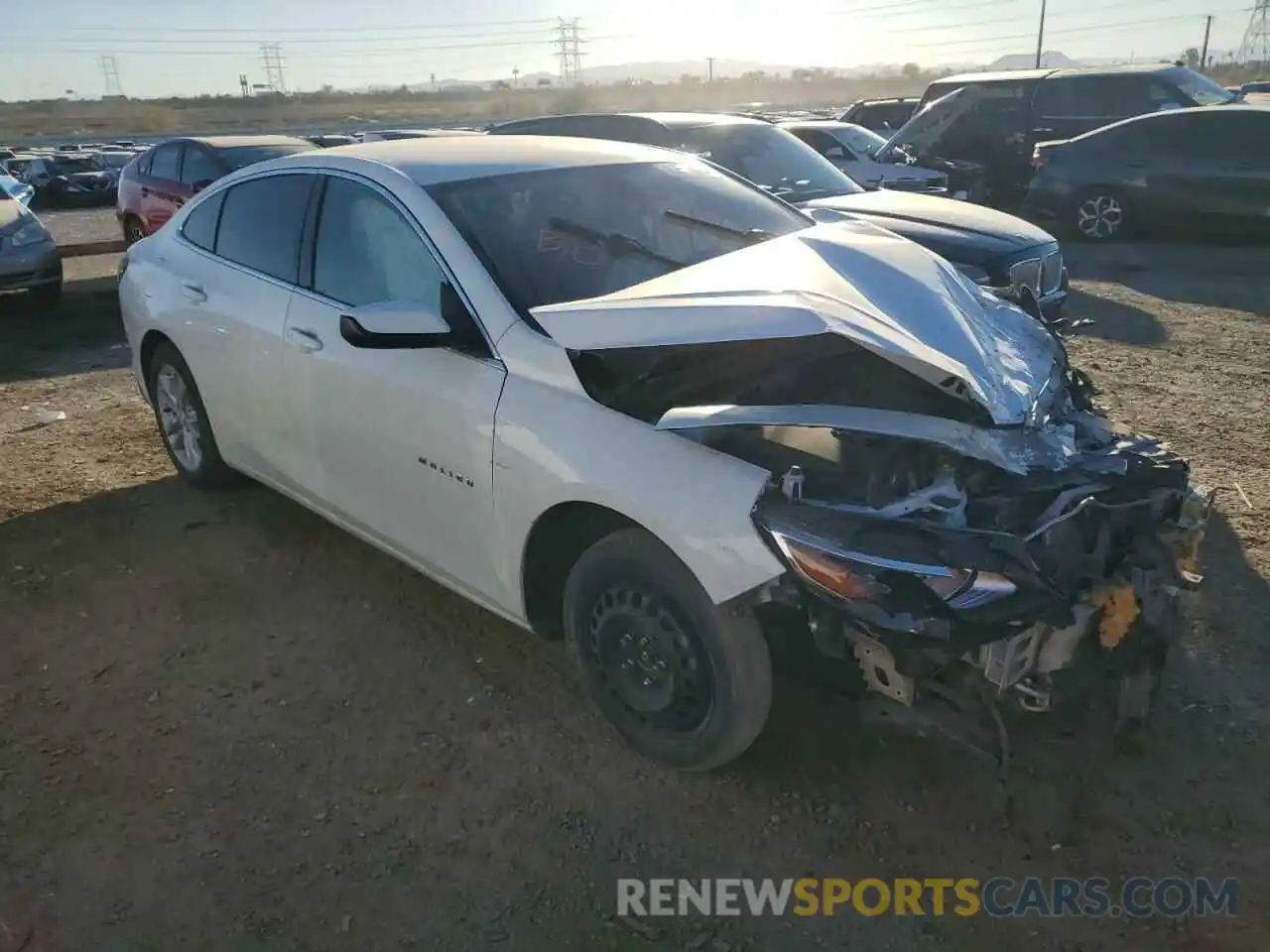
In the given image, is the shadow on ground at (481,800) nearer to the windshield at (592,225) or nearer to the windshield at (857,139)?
the windshield at (592,225)

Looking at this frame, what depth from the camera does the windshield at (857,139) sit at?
39.3 ft

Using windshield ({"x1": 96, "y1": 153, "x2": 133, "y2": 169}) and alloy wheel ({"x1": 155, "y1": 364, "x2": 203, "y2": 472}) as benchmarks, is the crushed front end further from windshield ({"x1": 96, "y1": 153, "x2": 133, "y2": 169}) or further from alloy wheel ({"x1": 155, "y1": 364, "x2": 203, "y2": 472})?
windshield ({"x1": 96, "y1": 153, "x2": 133, "y2": 169})

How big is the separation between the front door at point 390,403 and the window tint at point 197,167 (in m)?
7.83

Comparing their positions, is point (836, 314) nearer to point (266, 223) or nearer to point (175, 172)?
point (266, 223)

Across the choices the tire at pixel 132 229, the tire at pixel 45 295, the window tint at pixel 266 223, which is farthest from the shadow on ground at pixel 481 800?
the tire at pixel 132 229

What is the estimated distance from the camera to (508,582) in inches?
123

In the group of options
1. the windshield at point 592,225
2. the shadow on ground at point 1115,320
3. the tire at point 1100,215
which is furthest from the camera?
the tire at point 1100,215

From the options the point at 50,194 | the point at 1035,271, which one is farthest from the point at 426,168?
the point at 50,194

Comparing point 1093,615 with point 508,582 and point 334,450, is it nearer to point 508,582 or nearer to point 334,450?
point 508,582

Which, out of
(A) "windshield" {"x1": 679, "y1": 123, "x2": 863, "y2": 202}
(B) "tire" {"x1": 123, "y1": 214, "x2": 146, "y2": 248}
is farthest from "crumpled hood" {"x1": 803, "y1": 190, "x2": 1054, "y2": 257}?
(B) "tire" {"x1": 123, "y1": 214, "x2": 146, "y2": 248}

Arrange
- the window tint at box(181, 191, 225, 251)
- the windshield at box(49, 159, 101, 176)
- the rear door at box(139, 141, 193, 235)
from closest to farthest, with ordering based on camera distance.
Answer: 1. the window tint at box(181, 191, 225, 251)
2. the rear door at box(139, 141, 193, 235)
3. the windshield at box(49, 159, 101, 176)

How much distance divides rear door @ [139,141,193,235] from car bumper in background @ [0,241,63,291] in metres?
1.55

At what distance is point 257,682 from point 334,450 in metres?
0.86

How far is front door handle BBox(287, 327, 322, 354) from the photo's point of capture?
3.65 metres
